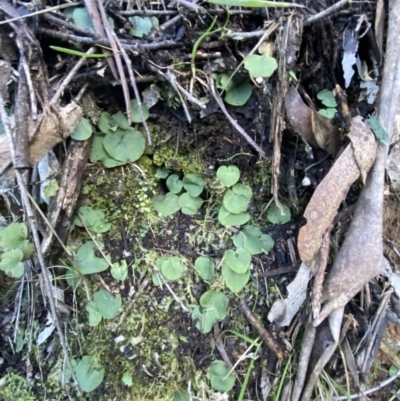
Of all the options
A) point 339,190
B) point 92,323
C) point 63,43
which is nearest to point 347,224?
point 339,190

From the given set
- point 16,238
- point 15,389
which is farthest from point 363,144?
point 15,389

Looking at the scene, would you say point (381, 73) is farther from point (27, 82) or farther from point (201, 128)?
point (27, 82)

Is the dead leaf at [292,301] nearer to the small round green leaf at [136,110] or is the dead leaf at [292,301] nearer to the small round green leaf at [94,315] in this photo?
the small round green leaf at [94,315]

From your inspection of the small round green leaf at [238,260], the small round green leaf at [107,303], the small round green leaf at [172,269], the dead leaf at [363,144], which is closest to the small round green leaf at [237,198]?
the small round green leaf at [238,260]

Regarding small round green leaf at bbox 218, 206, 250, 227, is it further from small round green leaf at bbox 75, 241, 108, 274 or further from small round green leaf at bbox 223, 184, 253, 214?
small round green leaf at bbox 75, 241, 108, 274

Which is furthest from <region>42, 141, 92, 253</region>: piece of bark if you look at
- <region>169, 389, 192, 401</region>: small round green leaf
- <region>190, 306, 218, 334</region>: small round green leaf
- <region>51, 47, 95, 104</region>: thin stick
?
<region>169, 389, 192, 401</region>: small round green leaf

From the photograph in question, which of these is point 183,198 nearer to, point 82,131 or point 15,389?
point 82,131
